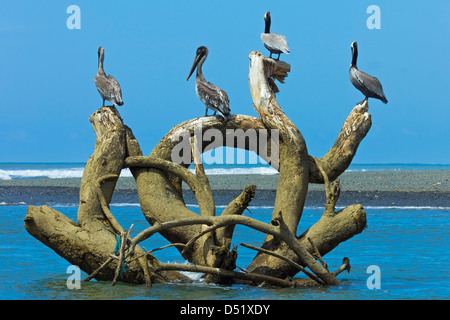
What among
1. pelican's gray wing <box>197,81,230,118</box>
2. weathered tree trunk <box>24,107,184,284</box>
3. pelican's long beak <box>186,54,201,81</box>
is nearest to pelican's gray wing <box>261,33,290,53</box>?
pelican's long beak <box>186,54,201,81</box>

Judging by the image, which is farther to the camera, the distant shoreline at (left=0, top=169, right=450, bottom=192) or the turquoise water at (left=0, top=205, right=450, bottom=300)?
the distant shoreline at (left=0, top=169, right=450, bottom=192)

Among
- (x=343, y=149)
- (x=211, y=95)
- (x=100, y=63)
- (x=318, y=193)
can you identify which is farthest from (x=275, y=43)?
(x=318, y=193)

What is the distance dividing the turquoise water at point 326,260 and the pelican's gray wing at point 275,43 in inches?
141

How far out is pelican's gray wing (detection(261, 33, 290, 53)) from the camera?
10.7m

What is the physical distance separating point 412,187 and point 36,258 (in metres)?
15.5

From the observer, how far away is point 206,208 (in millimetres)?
8344

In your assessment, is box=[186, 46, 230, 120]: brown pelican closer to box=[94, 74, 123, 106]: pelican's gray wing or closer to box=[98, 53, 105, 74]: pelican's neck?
box=[94, 74, 123, 106]: pelican's gray wing

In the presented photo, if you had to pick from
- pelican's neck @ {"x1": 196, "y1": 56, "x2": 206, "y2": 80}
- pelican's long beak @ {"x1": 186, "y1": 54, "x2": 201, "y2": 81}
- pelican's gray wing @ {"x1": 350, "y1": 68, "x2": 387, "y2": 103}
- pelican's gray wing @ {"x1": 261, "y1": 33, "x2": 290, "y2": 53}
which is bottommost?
pelican's gray wing @ {"x1": 350, "y1": 68, "x2": 387, "y2": 103}

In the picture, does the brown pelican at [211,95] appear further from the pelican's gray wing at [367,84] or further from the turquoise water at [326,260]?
the pelican's gray wing at [367,84]

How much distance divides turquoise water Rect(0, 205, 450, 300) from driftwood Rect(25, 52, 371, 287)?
25 cm

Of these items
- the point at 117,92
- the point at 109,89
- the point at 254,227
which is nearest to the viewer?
the point at 254,227

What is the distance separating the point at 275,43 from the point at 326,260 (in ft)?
12.3

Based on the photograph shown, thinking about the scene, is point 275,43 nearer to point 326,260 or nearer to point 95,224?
point 326,260

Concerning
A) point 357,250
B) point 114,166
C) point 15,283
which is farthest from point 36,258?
point 357,250
